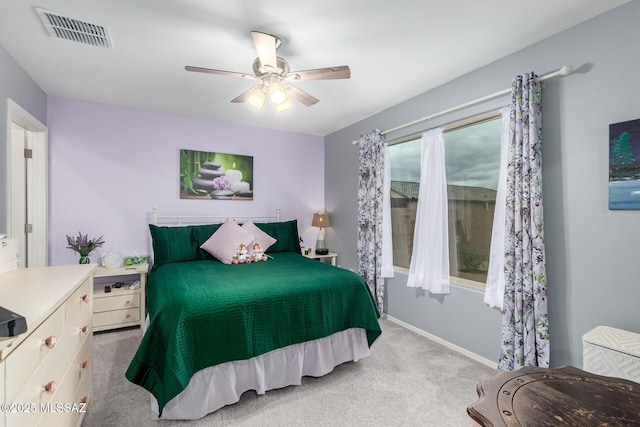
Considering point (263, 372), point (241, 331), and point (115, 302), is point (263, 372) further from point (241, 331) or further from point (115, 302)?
point (115, 302)

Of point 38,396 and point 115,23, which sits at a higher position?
point 115,23

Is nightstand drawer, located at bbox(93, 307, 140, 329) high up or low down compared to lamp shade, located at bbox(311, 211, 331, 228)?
down

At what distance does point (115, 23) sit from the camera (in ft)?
6.88

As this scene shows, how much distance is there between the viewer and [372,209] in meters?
3.84

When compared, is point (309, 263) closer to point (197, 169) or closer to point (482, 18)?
point (197, 169)

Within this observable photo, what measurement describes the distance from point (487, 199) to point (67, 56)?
13.1 ft

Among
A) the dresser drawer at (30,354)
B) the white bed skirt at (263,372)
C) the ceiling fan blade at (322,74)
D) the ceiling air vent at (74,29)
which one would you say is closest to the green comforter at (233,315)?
the white bed skirt at (263,372)

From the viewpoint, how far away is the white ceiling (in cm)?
193

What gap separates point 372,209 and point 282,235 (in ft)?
4.24

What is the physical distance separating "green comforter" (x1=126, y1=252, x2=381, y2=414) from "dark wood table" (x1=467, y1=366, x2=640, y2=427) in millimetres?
1430

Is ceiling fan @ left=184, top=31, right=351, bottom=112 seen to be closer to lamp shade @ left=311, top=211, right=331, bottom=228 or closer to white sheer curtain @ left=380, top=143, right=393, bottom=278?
white sheer curtain @ left=380, top=143, right=393, bottom=278

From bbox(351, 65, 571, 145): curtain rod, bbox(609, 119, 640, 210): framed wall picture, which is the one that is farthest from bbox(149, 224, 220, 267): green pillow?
bbox(609, 119, 640, 210): framed wall picture

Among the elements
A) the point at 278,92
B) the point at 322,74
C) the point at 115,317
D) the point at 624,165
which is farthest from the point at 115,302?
the point at 624,165

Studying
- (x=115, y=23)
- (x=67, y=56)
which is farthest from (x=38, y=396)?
(x=67, y=56)
